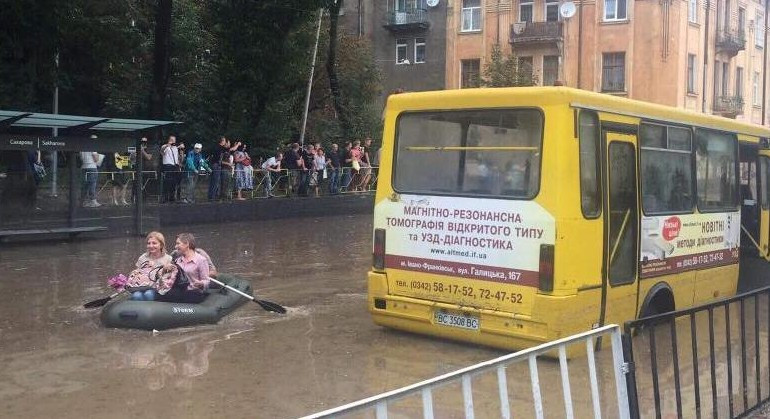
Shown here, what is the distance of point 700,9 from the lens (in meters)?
47.2

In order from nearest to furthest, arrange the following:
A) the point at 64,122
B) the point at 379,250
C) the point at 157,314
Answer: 1. the point at 379,250
2. the point at 157,314
3. the point at 64,122

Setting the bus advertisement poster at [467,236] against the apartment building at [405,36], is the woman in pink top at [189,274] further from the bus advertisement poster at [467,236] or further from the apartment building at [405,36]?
the apartment building at [405,36]

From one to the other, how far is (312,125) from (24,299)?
25842 mm

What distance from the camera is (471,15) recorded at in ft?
162

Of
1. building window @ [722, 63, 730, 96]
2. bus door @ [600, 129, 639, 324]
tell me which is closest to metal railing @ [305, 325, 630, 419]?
bus door @ [600, 129, 639, 324]

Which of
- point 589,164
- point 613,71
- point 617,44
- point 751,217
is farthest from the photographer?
point 613,71

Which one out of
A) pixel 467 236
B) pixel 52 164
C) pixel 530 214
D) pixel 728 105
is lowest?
pixel 467 236

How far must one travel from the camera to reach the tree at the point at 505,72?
1682 inches

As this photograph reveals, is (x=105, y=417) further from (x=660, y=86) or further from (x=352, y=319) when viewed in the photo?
(x=660, y=86)

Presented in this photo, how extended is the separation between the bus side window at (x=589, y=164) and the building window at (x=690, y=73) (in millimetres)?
41155

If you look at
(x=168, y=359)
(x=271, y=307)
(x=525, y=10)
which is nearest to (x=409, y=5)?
(x=525, y=10)

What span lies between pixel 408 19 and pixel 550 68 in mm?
9131

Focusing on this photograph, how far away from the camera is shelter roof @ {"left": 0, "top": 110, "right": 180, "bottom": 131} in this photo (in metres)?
15.3

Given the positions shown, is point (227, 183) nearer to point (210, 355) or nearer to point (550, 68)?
point (210, 355)
